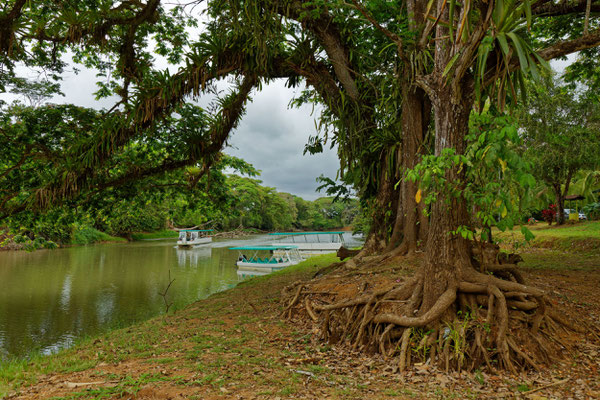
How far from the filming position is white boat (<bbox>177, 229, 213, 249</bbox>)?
32.1m

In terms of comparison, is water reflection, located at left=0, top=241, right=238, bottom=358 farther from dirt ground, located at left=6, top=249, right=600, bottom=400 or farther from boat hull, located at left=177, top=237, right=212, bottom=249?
boat hull, located at left=177, top=237, right=212, bottom=249

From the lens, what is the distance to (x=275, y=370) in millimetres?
3424

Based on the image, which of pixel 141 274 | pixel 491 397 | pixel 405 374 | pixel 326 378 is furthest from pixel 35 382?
pixel 141 274

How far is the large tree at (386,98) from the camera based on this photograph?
346 cm

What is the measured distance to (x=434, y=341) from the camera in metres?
3.40

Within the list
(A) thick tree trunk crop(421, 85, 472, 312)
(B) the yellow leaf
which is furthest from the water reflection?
(B) the yellow leaf

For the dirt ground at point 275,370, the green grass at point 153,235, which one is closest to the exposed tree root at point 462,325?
the dirt ground at point 275,370

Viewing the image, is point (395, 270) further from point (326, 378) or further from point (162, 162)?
point (162, 162)

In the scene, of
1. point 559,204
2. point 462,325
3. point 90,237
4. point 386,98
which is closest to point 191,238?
point 90,237

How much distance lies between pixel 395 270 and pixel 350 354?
1.80 meters

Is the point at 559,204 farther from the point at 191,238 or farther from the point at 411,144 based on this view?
the point at 191,238

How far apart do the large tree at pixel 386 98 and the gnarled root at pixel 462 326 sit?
0.05 ft

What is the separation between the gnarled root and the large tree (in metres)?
0.02

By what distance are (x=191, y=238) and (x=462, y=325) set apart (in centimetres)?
3367
